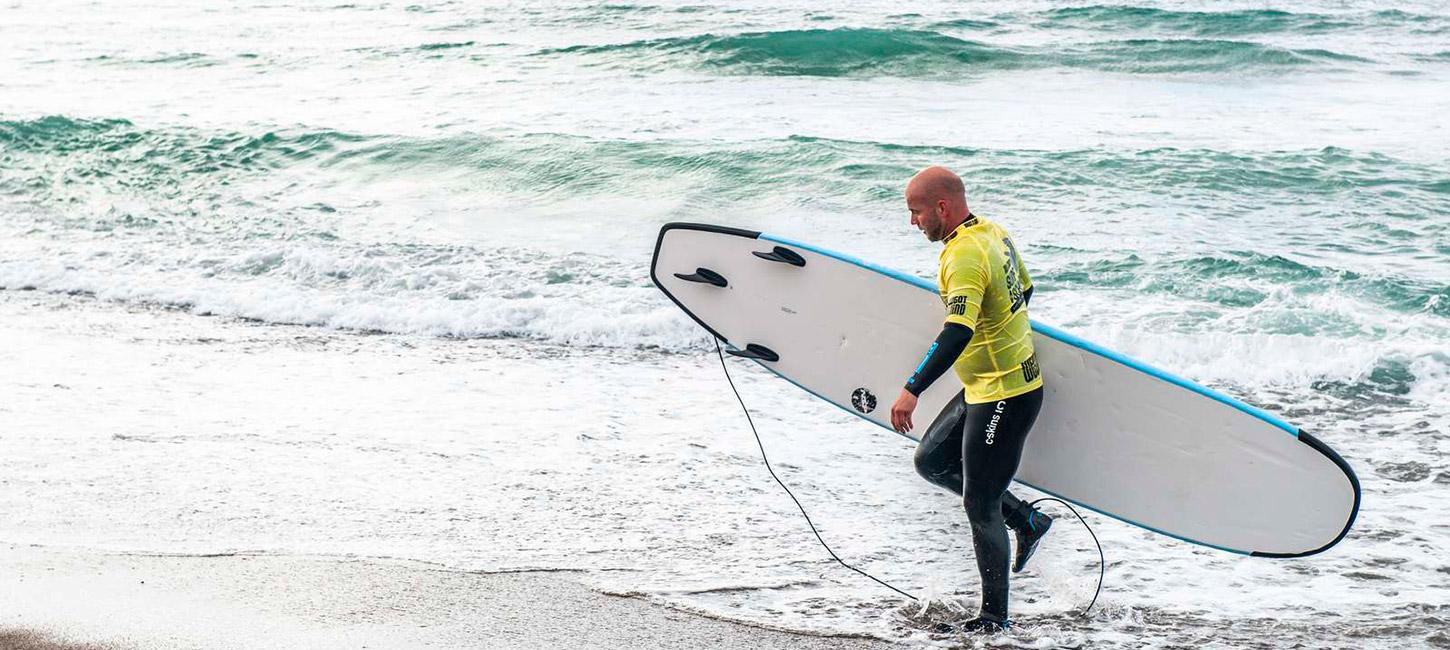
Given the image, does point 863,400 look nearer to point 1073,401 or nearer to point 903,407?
point 1073,401

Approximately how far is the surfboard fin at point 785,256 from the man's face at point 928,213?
1.09 meters

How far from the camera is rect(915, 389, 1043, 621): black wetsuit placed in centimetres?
344

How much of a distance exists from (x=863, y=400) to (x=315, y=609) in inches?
84.6

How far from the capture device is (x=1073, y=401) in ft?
13.0

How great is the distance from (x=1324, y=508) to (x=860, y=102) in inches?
540

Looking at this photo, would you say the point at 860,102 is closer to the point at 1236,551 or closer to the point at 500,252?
the point at 500,252

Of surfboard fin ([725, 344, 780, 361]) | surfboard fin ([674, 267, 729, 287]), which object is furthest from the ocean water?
surfboard fin ([674, 267, 729, 287])

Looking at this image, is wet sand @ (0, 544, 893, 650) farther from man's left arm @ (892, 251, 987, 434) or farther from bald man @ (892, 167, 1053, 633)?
man's left arm @ (892, 251, 987, 434)

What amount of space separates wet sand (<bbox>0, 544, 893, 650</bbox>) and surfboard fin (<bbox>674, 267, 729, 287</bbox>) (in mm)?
1358

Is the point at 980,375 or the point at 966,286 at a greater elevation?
the point at 966,286

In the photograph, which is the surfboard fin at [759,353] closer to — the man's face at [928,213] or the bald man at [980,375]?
the bald man at [980,375]

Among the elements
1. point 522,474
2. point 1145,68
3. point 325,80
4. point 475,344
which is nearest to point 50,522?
point 522,474

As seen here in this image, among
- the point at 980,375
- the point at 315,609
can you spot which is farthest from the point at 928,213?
the point at 315,609

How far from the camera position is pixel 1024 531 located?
3797mm
